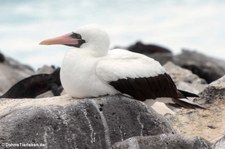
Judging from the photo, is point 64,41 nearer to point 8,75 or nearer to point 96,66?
point 96,66

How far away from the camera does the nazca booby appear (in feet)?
33.7

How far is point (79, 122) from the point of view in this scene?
966 cm

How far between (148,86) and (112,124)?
3.39 ft

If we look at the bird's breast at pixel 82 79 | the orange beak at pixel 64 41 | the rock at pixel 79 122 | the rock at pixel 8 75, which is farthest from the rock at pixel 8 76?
the rock at pixel 79 122

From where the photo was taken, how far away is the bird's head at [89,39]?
1059 centimetres

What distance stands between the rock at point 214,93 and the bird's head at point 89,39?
80.6 inches

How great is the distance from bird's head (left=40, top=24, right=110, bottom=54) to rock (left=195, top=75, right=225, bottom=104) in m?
2.05

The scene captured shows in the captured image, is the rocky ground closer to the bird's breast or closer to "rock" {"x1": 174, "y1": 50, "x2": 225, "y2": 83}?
the bird's breast

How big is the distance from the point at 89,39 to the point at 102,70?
598 mm

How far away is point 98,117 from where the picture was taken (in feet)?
32.2

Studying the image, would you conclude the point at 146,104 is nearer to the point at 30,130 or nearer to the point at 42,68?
the point at 30,130

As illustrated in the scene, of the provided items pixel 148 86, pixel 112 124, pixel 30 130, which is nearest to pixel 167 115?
pixel 148 86

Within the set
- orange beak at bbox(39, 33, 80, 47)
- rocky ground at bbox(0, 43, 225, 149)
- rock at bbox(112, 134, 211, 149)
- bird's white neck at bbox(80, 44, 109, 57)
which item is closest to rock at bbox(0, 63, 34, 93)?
orange beak at bbox(39, 33, 80, 47)

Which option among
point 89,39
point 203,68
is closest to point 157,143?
point 89,39
